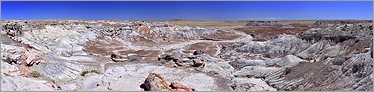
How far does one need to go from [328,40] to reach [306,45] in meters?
3.73

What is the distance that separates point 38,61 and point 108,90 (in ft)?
22.0

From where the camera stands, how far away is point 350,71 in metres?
23.7

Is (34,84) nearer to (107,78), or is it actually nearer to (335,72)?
(107,78)

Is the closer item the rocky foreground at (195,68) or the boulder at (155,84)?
the boulder at (155,84)

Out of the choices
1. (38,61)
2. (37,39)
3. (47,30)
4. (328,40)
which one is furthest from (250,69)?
(47,30)

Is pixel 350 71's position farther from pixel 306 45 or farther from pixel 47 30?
pixel 47 30

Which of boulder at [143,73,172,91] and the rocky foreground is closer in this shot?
boulder at [143,73,172,91]

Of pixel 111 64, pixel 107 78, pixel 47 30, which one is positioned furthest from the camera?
pixel 47 30

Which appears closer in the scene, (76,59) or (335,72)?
(335,72)

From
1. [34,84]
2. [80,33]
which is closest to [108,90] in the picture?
[34,84]

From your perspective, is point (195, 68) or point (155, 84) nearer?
point (155, 84)

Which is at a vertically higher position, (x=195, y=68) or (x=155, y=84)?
(x=155, y=84)

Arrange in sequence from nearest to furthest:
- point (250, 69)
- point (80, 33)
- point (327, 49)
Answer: point (250, 69)
point (327, 49)
point (80, 33)

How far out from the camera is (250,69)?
31969mm
